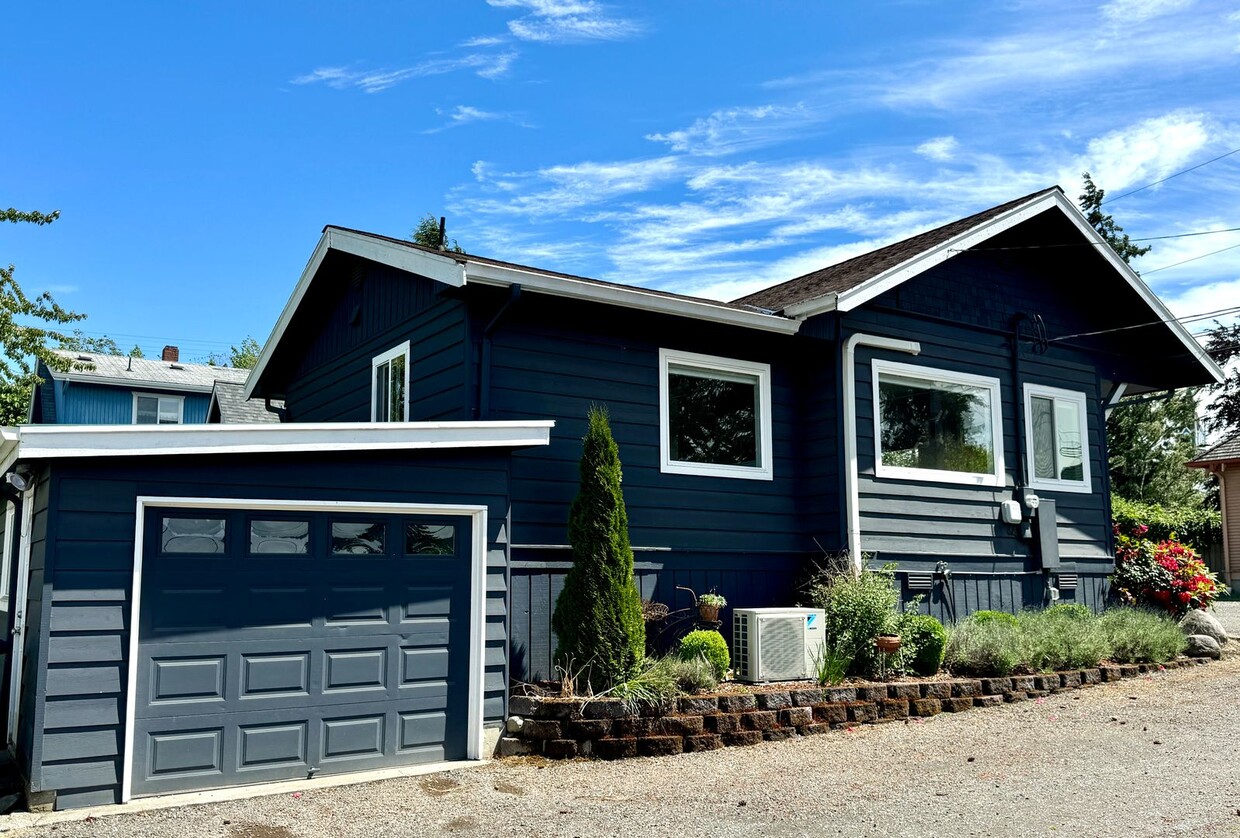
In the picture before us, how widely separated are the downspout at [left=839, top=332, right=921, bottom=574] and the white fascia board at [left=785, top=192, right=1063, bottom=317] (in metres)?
0.50

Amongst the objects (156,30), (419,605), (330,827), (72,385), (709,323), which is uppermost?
(156,30)

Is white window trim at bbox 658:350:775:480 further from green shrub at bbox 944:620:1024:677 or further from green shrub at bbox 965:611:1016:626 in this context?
green shrub at bbox 965:611:1016:626

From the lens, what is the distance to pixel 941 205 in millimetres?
17156

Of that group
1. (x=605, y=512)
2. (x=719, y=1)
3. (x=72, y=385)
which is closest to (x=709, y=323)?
(x=605, y=512)

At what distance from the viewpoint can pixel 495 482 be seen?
322 inches

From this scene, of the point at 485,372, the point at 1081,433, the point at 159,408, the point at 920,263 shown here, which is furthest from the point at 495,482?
the point at 159,408

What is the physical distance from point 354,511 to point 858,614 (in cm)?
488

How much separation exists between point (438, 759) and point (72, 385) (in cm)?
2563

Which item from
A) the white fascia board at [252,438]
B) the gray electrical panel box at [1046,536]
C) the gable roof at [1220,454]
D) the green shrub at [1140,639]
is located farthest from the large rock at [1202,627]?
the gable roof at [1220,454]

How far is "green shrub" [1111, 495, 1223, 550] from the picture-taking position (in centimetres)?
1898

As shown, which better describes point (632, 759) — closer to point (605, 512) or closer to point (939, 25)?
point (605, 512)

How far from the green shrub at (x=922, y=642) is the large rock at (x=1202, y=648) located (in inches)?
161

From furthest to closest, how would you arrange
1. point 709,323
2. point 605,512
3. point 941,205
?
point 941,205 → point 709,323 → point 605,512

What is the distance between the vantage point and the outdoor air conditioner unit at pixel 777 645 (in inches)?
361
